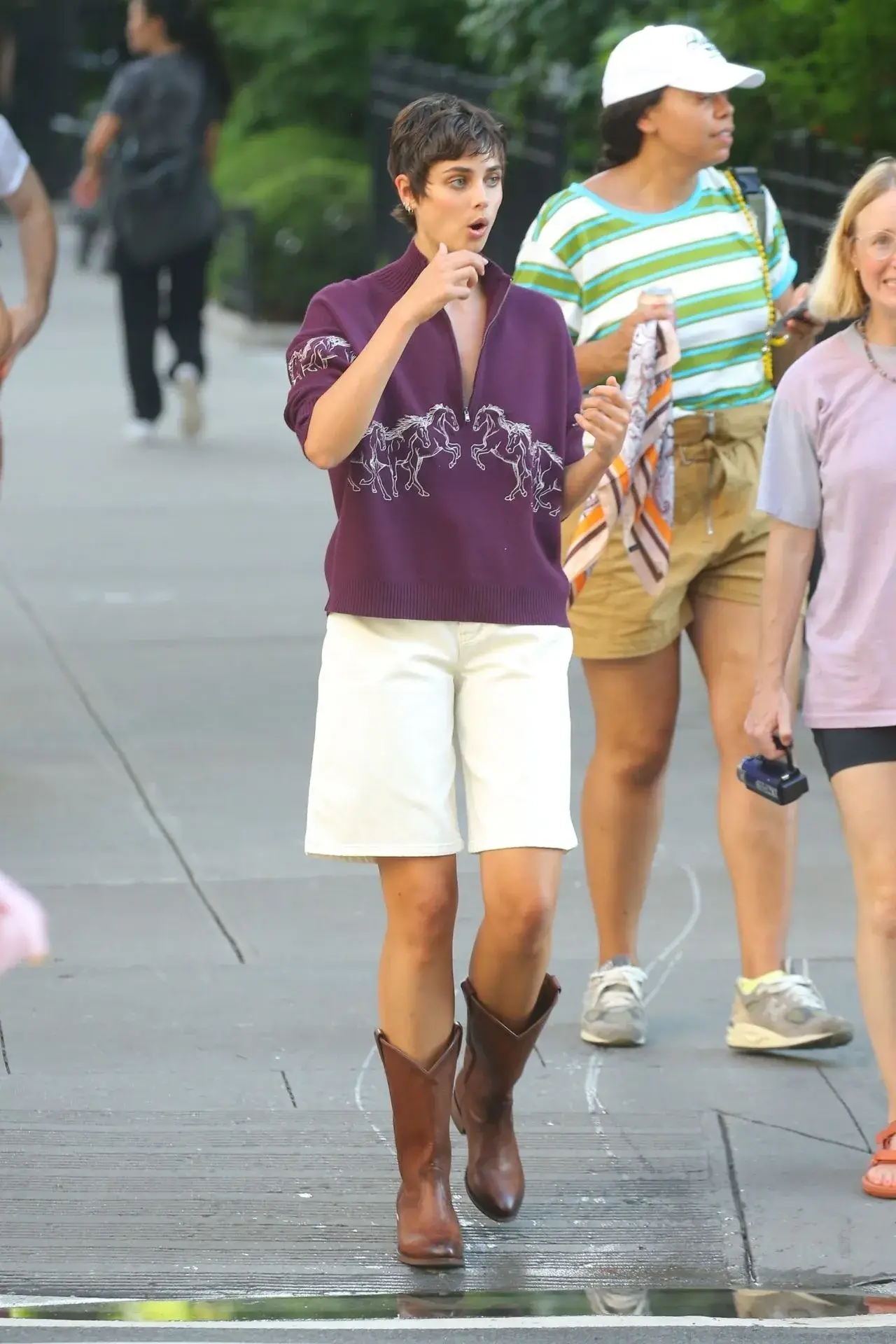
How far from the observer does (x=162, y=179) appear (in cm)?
1309

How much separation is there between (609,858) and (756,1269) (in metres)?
1.37

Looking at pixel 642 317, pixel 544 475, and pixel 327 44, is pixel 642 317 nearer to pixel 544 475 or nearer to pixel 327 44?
pixel 544 475

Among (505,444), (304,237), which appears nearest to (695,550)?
(505,444)

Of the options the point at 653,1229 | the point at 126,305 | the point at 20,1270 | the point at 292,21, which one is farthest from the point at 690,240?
the point at 292,21

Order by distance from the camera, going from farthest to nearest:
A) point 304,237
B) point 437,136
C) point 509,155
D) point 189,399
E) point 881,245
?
1. point 304,237
2. point 189,399
3. point 509,155
4. point 881,245
5. point 437,136

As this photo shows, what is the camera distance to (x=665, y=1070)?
5.35 m

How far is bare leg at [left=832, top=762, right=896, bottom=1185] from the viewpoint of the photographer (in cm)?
469

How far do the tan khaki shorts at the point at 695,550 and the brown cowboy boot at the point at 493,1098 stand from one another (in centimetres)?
114

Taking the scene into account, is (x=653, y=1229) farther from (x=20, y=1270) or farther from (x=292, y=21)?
(x=292, y=21)

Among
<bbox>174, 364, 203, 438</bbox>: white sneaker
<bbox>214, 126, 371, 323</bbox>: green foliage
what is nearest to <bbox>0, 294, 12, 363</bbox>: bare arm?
<bbox>174, 364, 203, 438</bbox>: white sneaker

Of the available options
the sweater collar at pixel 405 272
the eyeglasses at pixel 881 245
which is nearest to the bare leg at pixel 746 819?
the eyeglasses at pixel 881 245

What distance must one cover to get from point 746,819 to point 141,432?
8613 millimetres

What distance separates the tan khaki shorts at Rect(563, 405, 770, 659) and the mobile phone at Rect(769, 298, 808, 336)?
20 centimetres

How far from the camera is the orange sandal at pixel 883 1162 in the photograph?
4.64 meters
